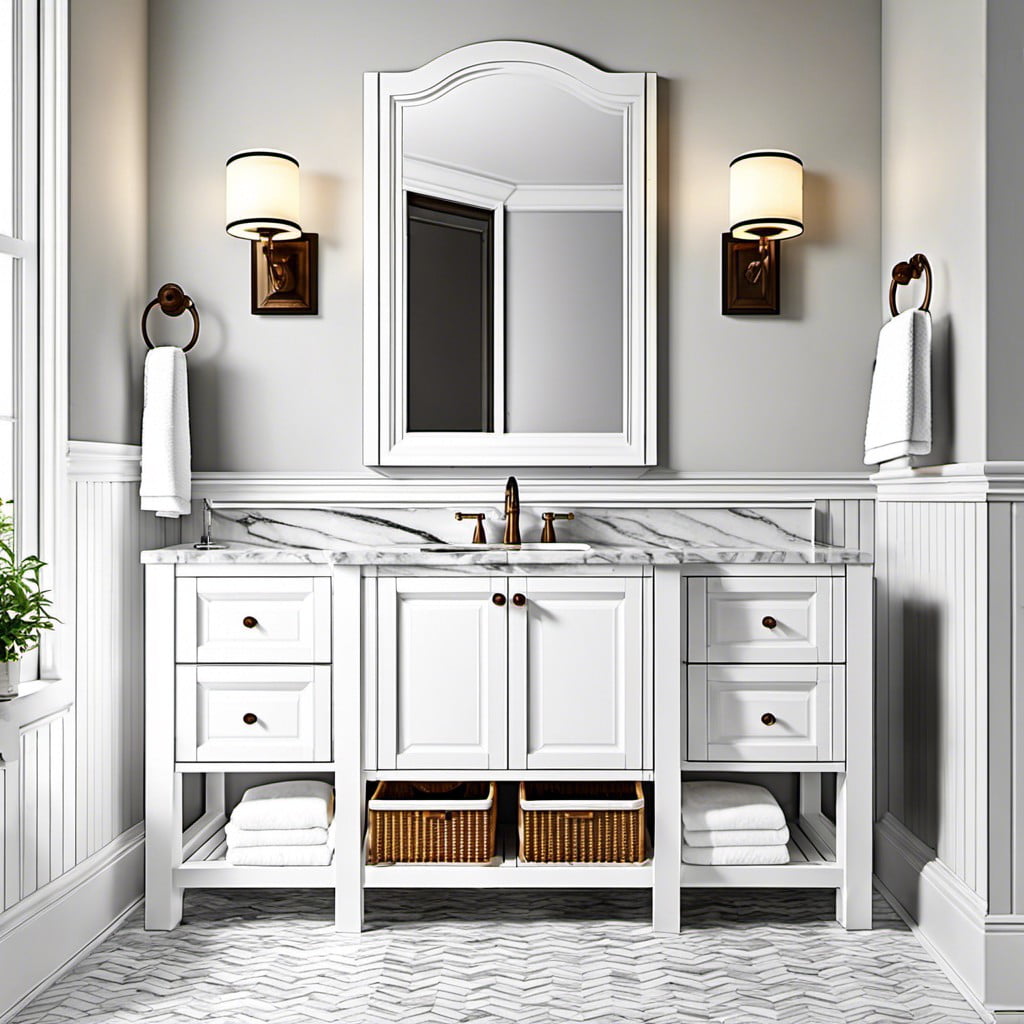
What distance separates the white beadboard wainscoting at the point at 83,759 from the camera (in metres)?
2.07

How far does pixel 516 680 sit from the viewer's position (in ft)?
7.81

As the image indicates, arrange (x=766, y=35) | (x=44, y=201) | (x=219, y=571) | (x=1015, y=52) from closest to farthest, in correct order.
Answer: (x=1015, y=52), (x=44, y=201), (x=219, y=571), (x=766, y=35)

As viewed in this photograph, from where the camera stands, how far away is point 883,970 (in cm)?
223

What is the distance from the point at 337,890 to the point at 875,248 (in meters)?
2.11

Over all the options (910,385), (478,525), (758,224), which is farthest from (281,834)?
(758,224)

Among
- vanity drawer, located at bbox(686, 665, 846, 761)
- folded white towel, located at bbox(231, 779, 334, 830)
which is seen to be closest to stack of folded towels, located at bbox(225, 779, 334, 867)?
folded white towel, located at bbox(231, 779, 334, 830)

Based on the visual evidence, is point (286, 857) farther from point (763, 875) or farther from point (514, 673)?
point (763, 875)

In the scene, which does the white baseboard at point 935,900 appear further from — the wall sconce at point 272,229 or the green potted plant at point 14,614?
the wall sconce at point 272,229

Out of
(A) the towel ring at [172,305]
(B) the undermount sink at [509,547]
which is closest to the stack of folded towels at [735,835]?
(B) the undermount sink at [509,547]

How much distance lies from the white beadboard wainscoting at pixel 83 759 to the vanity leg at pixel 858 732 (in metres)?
1.70

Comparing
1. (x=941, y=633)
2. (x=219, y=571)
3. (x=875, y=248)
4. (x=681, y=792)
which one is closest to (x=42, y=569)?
(x=219, y=571)

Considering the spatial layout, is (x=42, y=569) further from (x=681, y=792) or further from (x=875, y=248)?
(x=875, y=248)

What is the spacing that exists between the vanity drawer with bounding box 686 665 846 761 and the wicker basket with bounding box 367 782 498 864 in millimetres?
502

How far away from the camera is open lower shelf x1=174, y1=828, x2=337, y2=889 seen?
2.43m
